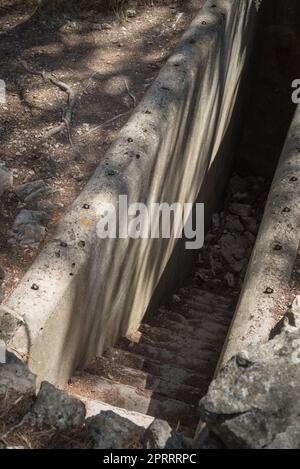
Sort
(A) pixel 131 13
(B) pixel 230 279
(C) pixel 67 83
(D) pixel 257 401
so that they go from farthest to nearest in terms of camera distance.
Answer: (B) pixel 230 279 → (A) pixel 131 13 → (C) pixel 67 83 → (D) pixel 257 401

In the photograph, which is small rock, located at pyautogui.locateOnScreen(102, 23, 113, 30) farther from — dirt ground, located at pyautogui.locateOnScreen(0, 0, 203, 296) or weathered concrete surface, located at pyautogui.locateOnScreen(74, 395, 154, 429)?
weathered concrete surface, located at pyautogui.locateOnScreen(74, 395, 154, 429)

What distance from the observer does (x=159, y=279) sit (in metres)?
6.53

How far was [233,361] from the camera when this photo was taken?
317 cm

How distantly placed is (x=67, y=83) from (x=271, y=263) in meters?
3.03

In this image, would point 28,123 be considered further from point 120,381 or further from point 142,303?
point 120,381

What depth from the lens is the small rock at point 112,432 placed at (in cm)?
303

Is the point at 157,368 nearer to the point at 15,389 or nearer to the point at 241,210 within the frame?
the point at 15,389

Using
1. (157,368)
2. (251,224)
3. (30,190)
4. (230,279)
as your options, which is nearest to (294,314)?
(157,368)

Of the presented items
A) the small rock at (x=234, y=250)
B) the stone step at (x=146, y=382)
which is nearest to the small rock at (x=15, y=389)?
the stone step at (x=146, y=382)

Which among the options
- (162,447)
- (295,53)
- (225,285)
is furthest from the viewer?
(295,53)

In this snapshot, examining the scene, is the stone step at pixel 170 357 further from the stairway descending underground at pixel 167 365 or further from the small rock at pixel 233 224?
the small rock at pixel 233 224

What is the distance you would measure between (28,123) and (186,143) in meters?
1.33

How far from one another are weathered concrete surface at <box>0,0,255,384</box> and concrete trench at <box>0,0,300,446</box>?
0.03 feet

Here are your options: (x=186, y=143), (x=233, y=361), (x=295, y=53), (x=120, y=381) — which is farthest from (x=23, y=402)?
(x=295, y=53)
